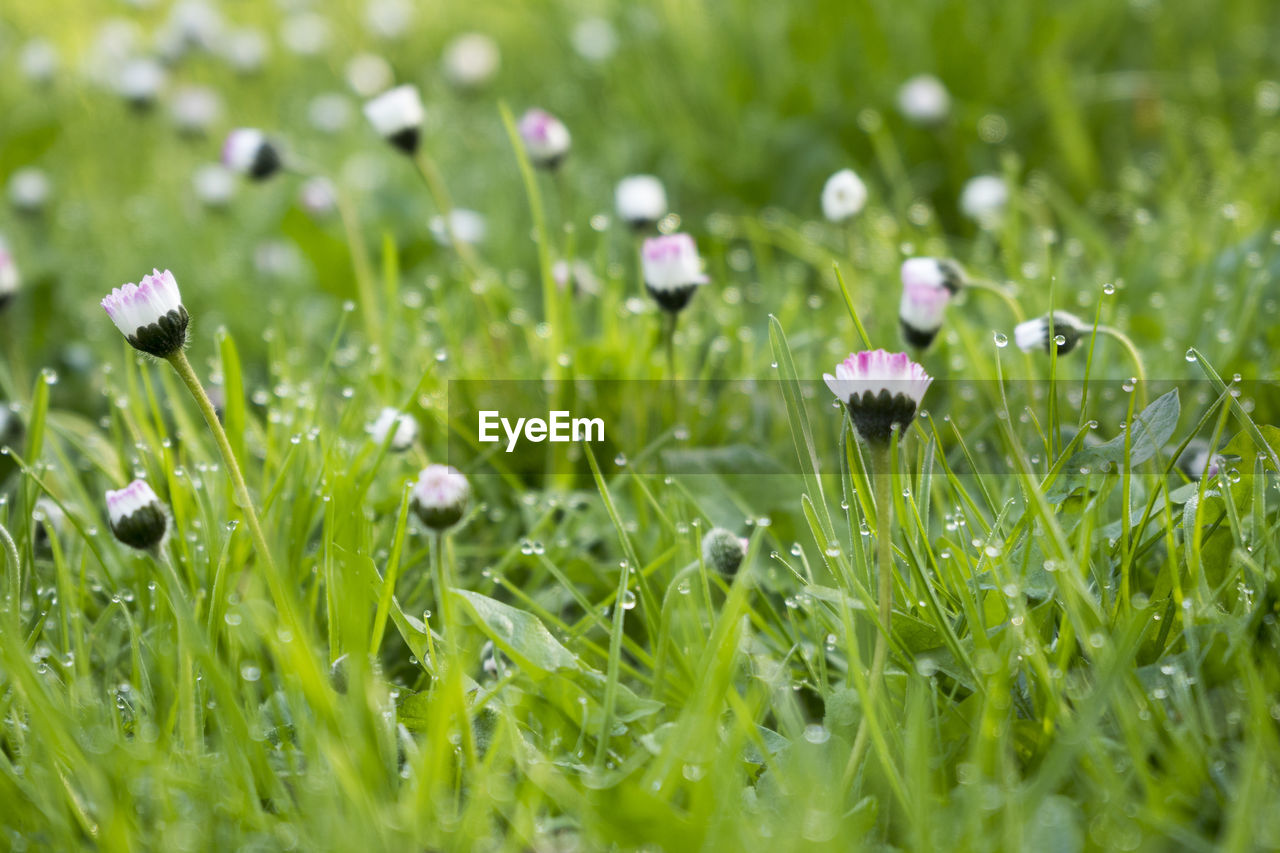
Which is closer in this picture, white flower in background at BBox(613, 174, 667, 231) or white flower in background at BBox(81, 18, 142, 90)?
white flower in background at BBox(613, 174, 667, 231)

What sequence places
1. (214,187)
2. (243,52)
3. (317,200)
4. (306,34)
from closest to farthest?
(317,200) → (214,187) → (243,52) → (306,34)

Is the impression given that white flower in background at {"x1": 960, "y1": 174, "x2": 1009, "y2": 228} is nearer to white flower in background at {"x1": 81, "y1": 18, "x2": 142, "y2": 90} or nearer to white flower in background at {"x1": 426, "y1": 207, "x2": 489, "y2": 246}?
white flower in background at {"x1": 426, "y1": 207, "x2": 489, "y2": 246}

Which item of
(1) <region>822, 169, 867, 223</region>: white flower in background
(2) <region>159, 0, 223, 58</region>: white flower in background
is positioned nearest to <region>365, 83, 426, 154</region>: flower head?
(1) <region>822, 169, 867, 223</region>: white flower in background

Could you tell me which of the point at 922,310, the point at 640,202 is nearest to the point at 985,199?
the point at 640,202

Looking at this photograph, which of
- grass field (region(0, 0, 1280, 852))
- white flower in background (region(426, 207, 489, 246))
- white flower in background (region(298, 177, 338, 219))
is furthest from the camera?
white flower in background (region(298, 177, 338, 219))

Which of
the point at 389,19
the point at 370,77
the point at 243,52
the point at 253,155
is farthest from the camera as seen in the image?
the point at 389,19

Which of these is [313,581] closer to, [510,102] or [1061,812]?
[1061,812]

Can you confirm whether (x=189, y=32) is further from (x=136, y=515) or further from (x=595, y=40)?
(x=136, y=515)
